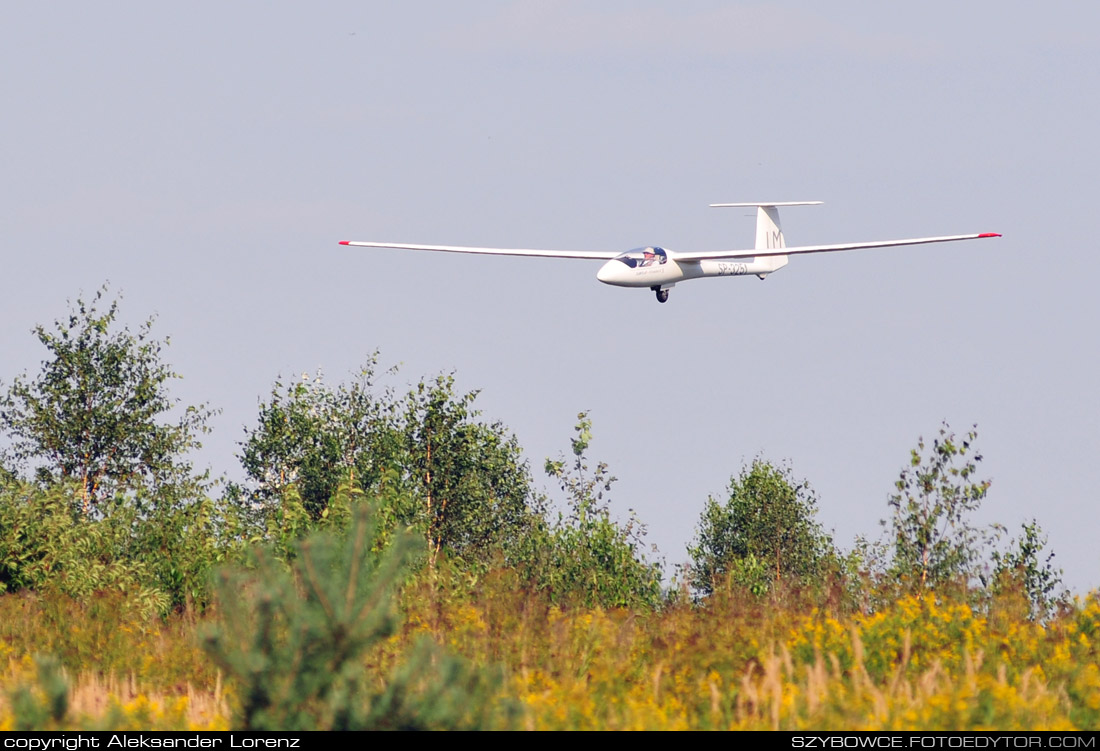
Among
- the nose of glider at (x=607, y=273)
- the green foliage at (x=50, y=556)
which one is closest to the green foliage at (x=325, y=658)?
the green foliage at (x=50, y=556)

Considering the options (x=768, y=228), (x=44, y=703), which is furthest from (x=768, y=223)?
(x=44, y=703)

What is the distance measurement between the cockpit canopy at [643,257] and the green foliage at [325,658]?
2560cm

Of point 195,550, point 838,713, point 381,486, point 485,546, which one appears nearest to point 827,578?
point 838,713

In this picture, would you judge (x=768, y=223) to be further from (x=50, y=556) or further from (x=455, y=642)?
(x=455, y=642)

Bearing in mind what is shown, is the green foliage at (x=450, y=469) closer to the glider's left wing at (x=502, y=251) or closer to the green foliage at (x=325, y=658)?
the glider's left wing at (x=502, y=251)

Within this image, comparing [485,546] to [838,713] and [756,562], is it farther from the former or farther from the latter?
[838,713]

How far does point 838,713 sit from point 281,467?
50.9 meters

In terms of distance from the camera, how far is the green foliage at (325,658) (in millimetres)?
7797

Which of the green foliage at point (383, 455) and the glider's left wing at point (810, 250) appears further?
the green foliage at point (383, 455)

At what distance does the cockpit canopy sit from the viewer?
33.3m

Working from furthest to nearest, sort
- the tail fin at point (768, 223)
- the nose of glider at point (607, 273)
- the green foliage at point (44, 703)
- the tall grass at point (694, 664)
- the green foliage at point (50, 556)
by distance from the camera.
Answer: the tail fin at point (768, 223)
the nose of glider at point (607, 273)
the green foliage at point (50, 556)
the tall grass at point (694, 664)
the green foliage at point (44, 703)

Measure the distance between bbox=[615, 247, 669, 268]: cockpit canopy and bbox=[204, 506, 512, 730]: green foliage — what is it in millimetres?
25601
